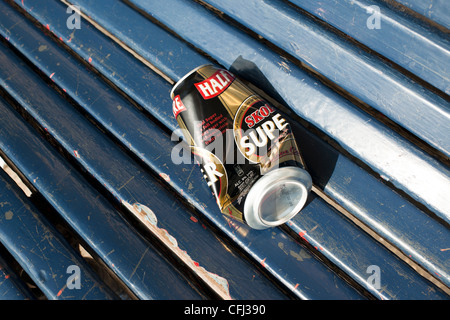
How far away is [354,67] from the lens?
82 cm

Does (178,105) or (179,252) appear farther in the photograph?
(179,252)

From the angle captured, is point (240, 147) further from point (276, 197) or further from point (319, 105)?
point (319, 105)

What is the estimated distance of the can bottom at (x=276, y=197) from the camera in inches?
26.7

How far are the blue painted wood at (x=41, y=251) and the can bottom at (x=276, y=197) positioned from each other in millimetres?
459

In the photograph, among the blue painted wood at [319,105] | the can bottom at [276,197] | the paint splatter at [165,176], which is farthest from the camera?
the paint splatter at [165,176]

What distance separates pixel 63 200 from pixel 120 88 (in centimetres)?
38

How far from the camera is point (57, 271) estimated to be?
843 millimetres

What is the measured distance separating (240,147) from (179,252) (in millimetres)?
345

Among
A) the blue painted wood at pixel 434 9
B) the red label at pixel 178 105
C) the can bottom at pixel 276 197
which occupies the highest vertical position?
the red label at pixel 178 105

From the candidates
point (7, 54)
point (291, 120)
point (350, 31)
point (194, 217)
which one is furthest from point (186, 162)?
point (7, 54)

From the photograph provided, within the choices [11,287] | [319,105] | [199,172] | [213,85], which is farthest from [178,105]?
[11,287]

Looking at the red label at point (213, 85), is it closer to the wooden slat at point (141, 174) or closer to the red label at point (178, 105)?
the red label at point (178, 105)

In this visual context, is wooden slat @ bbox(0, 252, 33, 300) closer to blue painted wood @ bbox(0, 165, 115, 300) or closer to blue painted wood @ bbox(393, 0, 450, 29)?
blue painted wood @ bbox(0, 165, 115, 300)

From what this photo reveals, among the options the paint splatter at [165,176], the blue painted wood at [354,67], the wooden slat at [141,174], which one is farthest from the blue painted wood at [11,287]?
the blue painted wood at [354,67]
